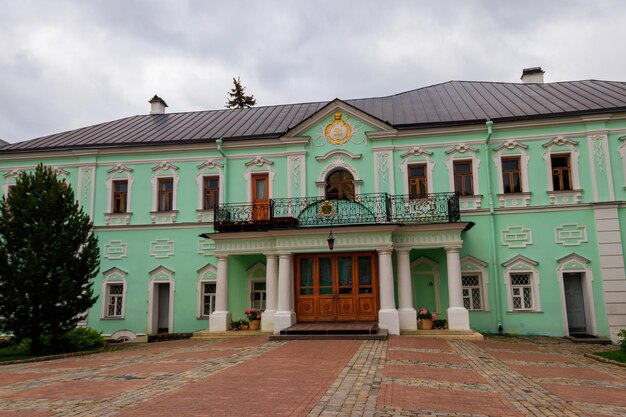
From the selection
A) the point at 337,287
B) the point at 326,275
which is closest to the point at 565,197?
the point at 337,287

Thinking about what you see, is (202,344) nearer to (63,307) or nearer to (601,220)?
(63,307)

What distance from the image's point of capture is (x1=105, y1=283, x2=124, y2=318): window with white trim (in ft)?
60.0

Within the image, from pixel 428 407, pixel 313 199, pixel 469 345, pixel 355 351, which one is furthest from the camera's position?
pixel 313 199

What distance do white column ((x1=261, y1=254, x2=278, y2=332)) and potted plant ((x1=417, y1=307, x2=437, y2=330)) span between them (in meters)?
4.79

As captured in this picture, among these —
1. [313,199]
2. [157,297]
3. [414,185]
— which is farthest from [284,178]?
[157,297]

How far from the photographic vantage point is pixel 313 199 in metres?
17.4

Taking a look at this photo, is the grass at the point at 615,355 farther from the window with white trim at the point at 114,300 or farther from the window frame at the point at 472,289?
the window with white trim at the point at 114,300

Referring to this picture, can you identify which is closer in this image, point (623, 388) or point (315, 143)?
point (623, 388)

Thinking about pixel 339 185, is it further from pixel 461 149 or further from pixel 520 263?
pixel 520 263

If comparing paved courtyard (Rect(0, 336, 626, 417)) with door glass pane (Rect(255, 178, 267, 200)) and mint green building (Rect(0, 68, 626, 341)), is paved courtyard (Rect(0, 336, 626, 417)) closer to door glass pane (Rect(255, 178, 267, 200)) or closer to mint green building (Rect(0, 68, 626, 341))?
mint green building (Rect(0, 68, 626, 341))

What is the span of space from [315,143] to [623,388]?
12.7 metres

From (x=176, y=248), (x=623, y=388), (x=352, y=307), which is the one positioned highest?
(x=176, y=248)

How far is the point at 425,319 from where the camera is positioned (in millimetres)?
15219

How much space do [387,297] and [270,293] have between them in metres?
3.98
